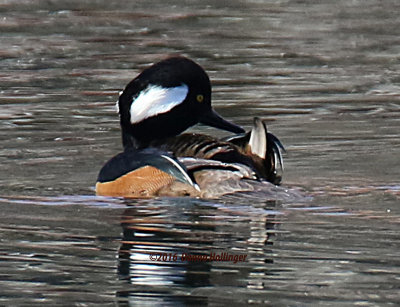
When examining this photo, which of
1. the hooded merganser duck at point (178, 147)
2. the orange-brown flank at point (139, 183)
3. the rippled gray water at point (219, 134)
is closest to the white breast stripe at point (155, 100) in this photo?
the hooded merganser duck at point (178, 147)

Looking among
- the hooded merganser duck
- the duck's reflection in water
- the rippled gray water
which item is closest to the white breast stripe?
the hooded merganser duck

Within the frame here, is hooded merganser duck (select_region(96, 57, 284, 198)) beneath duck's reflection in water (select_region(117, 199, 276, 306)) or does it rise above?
above

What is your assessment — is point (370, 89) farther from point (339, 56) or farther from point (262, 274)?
point (262, 274)

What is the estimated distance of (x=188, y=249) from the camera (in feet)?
20.4

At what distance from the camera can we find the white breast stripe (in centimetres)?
788

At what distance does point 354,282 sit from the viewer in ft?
18.0

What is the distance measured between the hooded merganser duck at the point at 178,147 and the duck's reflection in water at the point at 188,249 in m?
0.19

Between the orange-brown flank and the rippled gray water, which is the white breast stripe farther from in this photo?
the rippled gray water

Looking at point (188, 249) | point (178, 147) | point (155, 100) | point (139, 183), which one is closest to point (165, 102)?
point (155, 100)

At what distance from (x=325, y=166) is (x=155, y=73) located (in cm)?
152

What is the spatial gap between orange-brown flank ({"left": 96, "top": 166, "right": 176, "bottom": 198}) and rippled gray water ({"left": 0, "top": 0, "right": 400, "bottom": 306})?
4.3 inches

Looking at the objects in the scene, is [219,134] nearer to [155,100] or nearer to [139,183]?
[155,100]

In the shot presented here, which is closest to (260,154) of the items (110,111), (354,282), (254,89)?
(354,282)

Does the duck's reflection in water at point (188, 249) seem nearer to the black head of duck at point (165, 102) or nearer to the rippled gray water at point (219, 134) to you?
the rippled gray water at point (219, 134)
